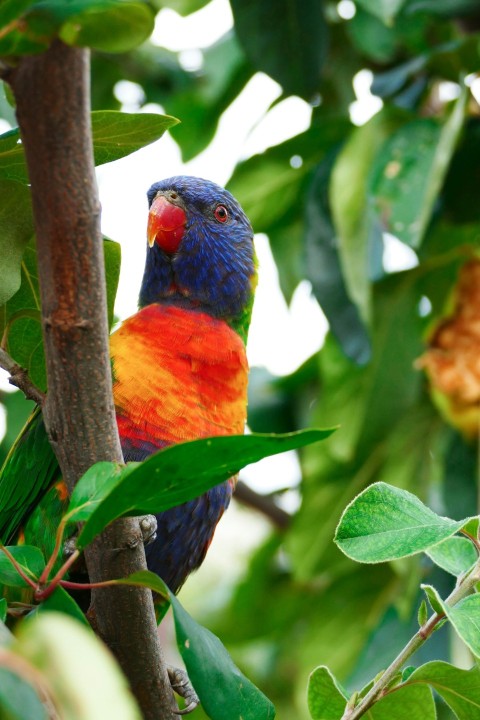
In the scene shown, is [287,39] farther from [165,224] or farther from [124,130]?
[124,130]

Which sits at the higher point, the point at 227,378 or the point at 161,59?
the point at 161,59

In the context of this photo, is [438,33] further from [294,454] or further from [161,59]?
[294,454]

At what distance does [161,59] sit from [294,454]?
1493 millimetres

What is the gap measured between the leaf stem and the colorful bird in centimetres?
70

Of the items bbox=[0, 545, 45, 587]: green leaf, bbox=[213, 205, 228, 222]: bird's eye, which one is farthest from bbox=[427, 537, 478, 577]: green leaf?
bbox=[213, 205, 228, 222]: bird's eye

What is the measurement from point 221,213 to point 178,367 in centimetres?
64

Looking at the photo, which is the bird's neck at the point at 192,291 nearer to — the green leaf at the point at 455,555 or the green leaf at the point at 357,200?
the green leaf at the point at 357,200

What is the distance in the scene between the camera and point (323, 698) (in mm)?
1136

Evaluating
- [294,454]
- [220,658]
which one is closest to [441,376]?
[294,454]

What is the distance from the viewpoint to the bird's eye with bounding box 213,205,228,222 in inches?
89.3

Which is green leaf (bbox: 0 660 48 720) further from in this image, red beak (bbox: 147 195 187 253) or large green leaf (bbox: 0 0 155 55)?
red beak (bbox: 147 195 187 253)

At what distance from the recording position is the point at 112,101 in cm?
322

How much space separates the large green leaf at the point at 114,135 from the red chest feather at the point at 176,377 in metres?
0.61

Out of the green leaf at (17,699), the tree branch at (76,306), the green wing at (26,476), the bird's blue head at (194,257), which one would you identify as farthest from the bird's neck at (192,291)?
the green leaf at (17,699)
